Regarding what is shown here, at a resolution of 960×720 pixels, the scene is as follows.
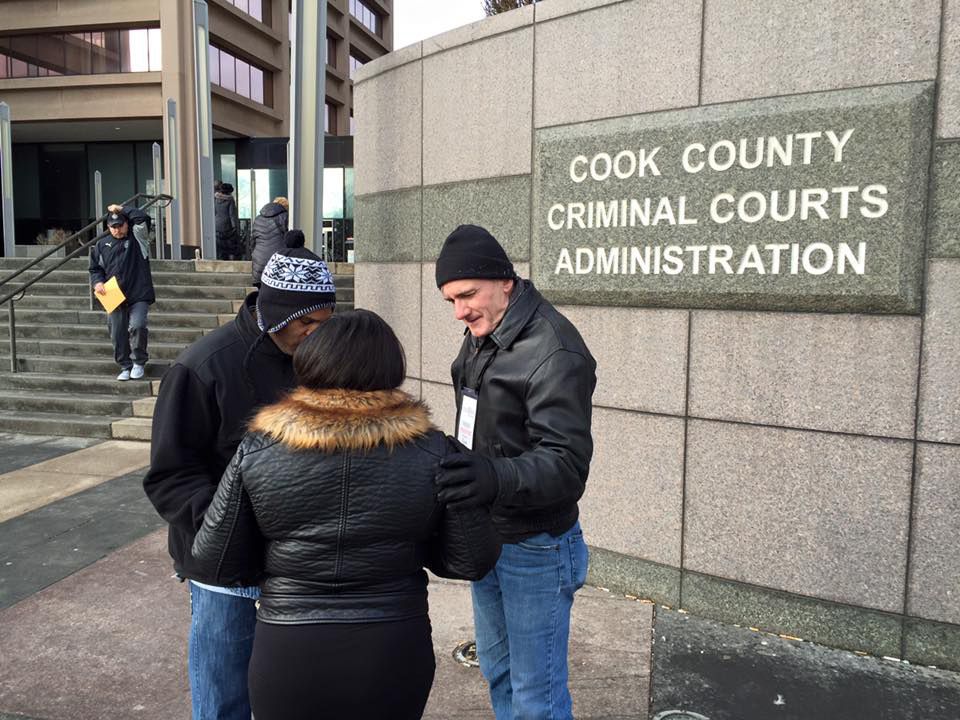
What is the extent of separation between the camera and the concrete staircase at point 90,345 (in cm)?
843

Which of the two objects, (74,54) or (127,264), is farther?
(74,54)

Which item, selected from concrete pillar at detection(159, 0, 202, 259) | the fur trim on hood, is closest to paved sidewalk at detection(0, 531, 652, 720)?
the fur trim on hood

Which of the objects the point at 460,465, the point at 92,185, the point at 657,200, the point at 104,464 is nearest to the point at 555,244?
the point at 657,200

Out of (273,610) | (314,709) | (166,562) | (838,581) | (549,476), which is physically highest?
(549,476)

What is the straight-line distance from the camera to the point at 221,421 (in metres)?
2.19

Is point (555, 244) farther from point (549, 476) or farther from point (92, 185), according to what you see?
point (92, 185)

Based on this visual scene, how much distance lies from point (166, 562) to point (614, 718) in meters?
2.90

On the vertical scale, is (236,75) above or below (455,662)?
above

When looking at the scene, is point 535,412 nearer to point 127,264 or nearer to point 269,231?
point 269,231

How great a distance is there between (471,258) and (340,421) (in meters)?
0.77

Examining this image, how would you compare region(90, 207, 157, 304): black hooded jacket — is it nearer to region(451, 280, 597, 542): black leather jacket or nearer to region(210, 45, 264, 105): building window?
region(451, 280, 597, 542): black leather jacket

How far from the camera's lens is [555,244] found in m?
4.45

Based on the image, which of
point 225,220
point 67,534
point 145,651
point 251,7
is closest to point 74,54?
point 251,7

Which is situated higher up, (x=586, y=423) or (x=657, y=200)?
(x=657, y=200)
